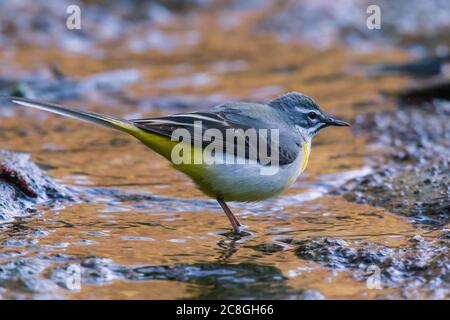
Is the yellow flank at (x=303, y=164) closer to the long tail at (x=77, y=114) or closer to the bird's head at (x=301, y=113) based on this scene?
the bird's head at (x=301, y=113)

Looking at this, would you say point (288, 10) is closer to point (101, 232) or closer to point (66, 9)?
point (66, 9)

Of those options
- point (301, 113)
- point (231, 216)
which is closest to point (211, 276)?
point (231, 216)

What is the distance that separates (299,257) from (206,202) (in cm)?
192

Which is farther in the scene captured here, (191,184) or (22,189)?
(191,184)

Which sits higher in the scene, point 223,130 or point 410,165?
point 223,130

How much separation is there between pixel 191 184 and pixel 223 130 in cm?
194

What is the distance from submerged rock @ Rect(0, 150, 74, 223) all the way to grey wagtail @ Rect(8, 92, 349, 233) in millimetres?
1136

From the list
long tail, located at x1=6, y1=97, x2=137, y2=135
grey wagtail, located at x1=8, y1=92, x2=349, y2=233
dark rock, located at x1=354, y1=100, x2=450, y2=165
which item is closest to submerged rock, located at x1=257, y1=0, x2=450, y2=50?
dark rock, located at x1=354, y1=100, x2=450, y2=165

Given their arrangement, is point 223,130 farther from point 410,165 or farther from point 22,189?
point 410,165

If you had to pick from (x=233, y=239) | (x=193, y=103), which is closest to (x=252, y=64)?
(x=193, y=103)

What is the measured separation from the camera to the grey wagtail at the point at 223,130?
21.3ft

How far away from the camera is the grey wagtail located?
21.3 ft

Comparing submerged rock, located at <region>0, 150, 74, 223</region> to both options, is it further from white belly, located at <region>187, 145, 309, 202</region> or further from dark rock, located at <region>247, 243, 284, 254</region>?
dark rock, located at <region>247, 243, 284, 254</region>

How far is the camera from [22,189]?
7.36 metres
